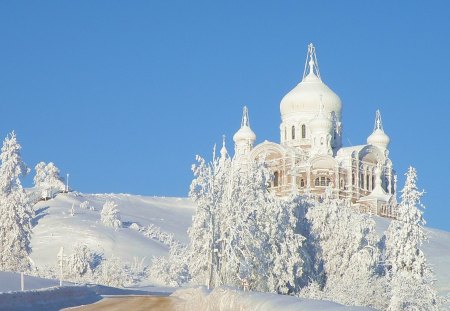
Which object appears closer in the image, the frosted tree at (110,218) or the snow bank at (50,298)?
the snow bank at (50,298)

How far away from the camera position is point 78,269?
230 feet

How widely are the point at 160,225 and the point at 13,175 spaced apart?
2694 centimetres

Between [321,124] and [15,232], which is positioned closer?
[15,232]

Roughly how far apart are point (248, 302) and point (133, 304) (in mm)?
10237

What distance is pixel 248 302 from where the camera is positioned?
71.0ft

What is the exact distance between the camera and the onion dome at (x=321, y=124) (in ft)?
340

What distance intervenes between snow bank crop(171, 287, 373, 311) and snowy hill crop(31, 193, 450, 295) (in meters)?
37.1

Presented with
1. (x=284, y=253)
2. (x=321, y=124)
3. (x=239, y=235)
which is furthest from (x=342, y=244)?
(x=321, y=124)

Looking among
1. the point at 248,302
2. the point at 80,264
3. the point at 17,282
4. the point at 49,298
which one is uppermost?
the point at 80,264

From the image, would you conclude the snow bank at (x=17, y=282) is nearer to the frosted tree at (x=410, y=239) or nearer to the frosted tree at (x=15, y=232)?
the frosted tree at (x=410, y=239)

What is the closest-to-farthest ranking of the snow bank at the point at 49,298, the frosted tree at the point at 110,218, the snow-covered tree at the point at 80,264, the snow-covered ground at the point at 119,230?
the snow bank at the point at 49,298, the snow-covered tree at the point at 80,264, the snow-covered ground at the point at 119,230, the frosted tree at the point at 110,218

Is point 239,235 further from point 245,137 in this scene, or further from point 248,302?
point 245,137

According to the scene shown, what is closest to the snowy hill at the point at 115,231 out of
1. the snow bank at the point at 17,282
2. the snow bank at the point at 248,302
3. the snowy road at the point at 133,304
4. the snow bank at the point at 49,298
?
the snow bank at the point at 17,282

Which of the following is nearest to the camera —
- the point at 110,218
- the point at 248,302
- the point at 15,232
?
the point at 248,302
